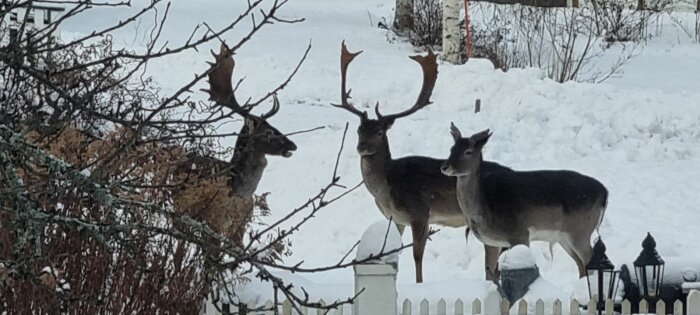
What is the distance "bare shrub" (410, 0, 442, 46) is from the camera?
20906mm

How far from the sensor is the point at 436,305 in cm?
784

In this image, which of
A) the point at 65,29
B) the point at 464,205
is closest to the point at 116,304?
the point at 464,205

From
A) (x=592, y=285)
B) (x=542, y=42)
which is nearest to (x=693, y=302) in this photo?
(x=592, y=285)

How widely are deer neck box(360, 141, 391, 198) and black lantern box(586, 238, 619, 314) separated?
262 centimetres

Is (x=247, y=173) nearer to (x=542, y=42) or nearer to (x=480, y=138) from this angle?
(x=480, y=138)

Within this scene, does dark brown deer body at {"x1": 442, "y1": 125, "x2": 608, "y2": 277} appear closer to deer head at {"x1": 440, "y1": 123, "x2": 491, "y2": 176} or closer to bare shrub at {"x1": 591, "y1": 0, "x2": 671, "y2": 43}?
deer head at {"x1": 440, "y1": 123, "x2": 491, "y2": 176}

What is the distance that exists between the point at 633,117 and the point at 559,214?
554 centimetres

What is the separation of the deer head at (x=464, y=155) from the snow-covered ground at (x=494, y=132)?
44.2 inches

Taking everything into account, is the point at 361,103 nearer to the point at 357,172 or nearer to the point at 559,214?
the point at 357,172

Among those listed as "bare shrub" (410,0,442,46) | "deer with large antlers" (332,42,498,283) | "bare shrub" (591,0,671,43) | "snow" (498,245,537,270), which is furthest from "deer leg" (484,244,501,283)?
"bare shrub" (591,0,671,43)

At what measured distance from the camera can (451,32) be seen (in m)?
19.0

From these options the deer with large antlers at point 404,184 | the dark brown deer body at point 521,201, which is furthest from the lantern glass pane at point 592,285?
the deer with large antlers at point 404,184

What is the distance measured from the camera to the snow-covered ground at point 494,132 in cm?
1188

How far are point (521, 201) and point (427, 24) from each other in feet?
37.1
